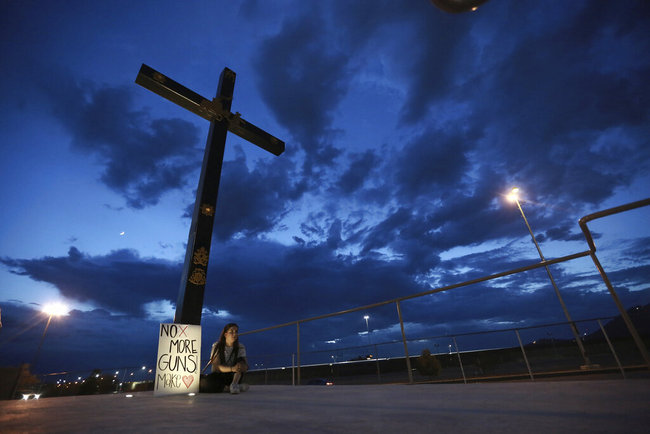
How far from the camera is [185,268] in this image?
537cm

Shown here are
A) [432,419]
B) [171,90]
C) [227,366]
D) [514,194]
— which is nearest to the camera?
[432,419]

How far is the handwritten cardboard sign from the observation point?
394 cm

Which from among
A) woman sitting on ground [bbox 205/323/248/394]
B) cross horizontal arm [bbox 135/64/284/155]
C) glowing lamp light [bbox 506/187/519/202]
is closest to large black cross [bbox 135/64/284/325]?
cross horizontal arm [bbox 135/64/284/155]

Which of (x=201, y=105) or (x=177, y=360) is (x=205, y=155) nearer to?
(x=201, y=105)

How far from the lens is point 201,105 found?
686 cm

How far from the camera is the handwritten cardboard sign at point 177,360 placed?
12.9ft

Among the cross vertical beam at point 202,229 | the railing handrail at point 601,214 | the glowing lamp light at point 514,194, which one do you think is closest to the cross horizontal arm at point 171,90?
the cross vertical beam at point 202,229

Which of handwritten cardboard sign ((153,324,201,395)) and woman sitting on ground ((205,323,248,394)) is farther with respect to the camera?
woman sitting on ground ((205,323,248,394))

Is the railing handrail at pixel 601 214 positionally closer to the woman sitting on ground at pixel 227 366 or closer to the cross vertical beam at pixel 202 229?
the woman sitting on ground at pixel 227 366

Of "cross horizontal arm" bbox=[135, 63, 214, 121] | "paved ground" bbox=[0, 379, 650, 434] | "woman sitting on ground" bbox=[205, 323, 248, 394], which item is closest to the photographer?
"paved ground" bbox=[0, 379, 650, 434]

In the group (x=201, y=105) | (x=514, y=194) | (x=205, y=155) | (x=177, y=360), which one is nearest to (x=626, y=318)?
(x=177, y=360)

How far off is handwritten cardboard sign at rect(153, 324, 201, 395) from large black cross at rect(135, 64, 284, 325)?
0.47 meters

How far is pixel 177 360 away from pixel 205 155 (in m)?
4.47

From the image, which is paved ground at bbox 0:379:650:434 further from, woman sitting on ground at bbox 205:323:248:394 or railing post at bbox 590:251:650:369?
woman sitting on ground at bbox 205:323:248:394
